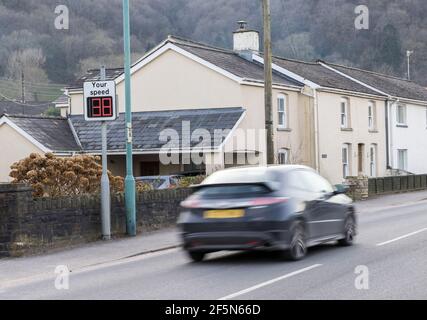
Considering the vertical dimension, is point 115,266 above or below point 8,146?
below

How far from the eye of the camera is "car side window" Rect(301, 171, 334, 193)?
14.0 m

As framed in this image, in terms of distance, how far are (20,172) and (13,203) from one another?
18.4ft

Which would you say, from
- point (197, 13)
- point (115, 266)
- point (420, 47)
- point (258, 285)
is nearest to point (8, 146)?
point (115, 266)

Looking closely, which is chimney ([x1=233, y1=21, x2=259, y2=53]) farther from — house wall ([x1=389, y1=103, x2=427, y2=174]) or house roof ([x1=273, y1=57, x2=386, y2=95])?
house wall ([x1=389, y1=103, x2=427, y2=174])

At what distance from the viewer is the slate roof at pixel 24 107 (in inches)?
2816

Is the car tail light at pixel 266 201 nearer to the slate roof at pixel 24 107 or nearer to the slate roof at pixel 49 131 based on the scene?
the slate roof at pixel 49 131

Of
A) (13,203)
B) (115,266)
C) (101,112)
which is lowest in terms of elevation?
(115,266)

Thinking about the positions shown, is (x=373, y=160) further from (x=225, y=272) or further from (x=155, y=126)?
(x=225, y=272)

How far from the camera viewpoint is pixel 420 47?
76.5 m

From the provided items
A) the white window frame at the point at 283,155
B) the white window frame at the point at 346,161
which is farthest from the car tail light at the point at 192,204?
the white window frame at the point at 346,161

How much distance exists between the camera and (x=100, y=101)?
1792 cm

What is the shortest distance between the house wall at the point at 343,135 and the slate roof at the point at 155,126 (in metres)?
6.41

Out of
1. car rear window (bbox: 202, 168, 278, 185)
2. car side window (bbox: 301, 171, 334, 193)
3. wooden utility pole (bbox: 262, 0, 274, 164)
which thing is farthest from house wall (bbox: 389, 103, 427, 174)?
car rear window (bbox: 202, 168, 278, 185)
